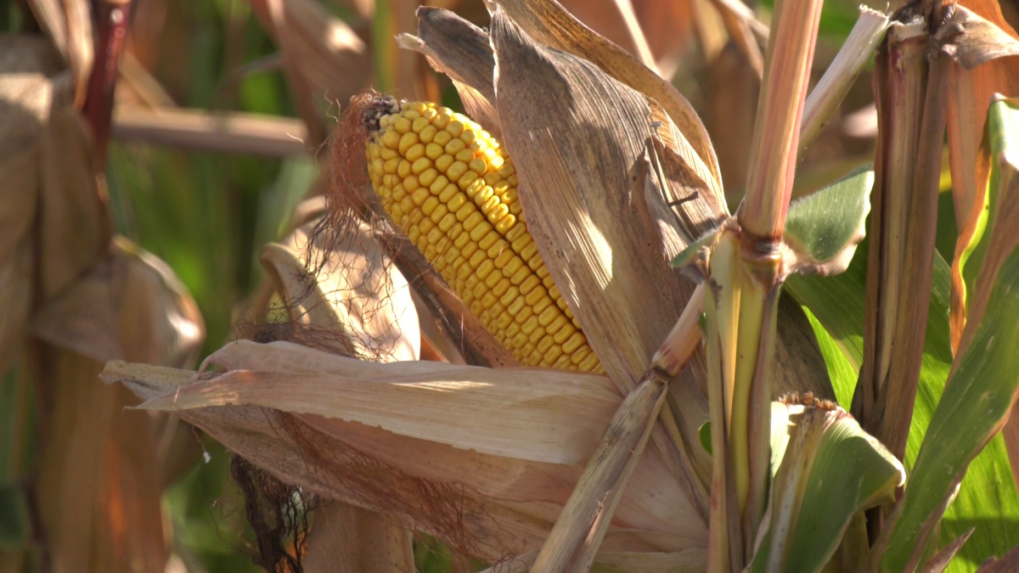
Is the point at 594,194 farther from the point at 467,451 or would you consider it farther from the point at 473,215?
the point at 467,451

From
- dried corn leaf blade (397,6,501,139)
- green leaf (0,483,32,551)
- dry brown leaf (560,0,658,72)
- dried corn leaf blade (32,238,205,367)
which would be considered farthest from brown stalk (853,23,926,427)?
green leaf (0,483,32,551)

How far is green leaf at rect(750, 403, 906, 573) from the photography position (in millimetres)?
483

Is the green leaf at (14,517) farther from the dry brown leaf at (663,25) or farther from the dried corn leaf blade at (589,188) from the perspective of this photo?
the dry brown leaf at (663,25)

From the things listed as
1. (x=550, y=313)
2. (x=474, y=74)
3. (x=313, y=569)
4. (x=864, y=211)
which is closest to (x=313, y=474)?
(x=313, y=569)

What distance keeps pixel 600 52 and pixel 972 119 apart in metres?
0.26

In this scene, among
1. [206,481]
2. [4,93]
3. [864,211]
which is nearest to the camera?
[864,211]

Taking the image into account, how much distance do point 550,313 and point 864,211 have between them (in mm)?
232

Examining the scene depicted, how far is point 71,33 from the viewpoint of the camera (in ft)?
3.93

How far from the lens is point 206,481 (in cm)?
170

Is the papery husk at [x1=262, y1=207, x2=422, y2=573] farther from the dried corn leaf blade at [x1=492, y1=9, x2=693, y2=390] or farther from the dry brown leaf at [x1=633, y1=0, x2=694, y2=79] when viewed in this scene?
the dry brown leaf at [x1=633, y1=0, x2=694, y2=79]

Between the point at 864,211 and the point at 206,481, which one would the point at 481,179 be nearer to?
the point at 864,211

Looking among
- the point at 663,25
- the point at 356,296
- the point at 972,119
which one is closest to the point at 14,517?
the point at 356,296

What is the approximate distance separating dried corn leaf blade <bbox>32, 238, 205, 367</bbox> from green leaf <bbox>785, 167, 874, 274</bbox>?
0.95 metres

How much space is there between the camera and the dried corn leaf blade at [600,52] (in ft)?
2.16
